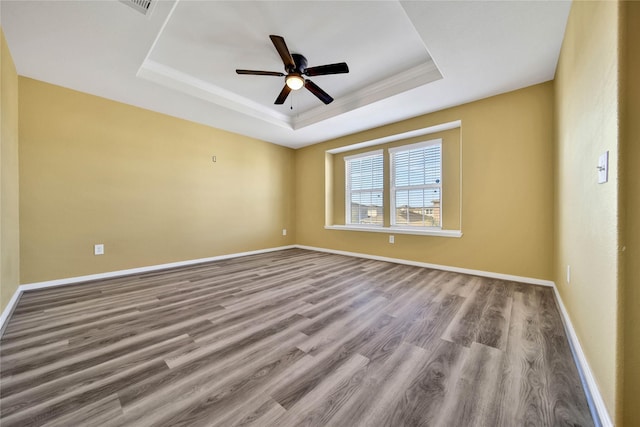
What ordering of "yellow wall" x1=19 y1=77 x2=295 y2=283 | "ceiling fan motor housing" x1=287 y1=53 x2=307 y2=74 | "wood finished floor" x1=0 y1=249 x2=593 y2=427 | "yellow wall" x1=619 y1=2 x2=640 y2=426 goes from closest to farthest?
"yellow wall" x1=619 y1=2 x2=640 y2=426 < "wood finished floor" x1=0 y1=249 x2=593 y2=427 < "ceiling fan motor housing" x1=287 y1=53 x2=307 y2=74 < "yellow wall" x1=19 y1=77 x2=295 y2=283

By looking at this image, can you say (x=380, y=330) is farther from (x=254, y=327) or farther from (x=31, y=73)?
(x=31, y=73)

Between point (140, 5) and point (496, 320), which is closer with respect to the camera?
point (140, 5)

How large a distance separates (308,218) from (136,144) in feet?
11.1

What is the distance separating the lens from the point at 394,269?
142 inches

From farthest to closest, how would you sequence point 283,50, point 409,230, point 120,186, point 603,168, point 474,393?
point 409,230
point 120,186
point 283,50
point 474,393
point 603,168

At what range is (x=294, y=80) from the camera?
2.54m

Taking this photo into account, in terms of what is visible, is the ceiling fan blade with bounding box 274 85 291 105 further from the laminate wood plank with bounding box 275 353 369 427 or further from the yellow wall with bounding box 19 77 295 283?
the laminate wood plank with bounding box 275 353 369 427

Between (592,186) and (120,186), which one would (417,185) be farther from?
(120,186)

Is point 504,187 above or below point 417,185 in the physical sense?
below

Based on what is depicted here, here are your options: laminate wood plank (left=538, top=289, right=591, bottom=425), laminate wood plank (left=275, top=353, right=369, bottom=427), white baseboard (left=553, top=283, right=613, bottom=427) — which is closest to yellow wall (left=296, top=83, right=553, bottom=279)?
laminate wood plank (left=538, top=289, right=591, bottom=425)

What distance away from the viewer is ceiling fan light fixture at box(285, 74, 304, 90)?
2498mm

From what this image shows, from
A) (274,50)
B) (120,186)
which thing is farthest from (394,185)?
(120,186)

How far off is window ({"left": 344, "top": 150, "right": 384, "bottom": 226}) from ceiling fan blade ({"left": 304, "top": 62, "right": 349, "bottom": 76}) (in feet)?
7.79

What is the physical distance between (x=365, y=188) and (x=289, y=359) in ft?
12.5
